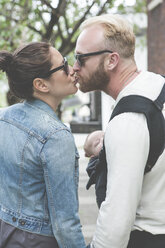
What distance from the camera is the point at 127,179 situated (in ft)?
5.17

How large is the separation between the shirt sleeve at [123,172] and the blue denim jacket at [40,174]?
9.9 inches

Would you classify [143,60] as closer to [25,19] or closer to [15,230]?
[25,19]

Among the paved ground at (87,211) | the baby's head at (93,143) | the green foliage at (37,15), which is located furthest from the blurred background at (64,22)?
the baby's head at (93,143)

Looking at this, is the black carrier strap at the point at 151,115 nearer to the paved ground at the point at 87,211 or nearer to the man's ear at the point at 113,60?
the man's ear at the point at 113,60

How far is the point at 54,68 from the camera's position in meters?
1.96

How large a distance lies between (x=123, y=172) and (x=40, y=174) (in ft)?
1.49

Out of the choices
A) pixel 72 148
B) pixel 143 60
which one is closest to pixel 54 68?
pixel 72 148

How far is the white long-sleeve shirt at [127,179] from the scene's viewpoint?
5.16 ft

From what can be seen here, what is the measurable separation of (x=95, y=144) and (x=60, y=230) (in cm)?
89

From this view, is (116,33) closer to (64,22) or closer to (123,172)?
(123,172)

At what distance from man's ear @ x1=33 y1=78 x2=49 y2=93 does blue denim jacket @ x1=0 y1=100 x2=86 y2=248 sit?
4.0 inches

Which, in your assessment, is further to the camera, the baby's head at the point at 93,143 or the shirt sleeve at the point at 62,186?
the baby's head at the point at 93,143

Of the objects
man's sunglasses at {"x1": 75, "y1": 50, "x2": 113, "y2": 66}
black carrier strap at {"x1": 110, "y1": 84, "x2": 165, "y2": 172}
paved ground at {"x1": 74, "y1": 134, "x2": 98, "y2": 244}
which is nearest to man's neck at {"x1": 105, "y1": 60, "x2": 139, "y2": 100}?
man's sunglasses at {"x1": 75, "y1": 50, "x2": 113, "y2": 66}

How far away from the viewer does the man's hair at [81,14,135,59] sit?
1851 mm
